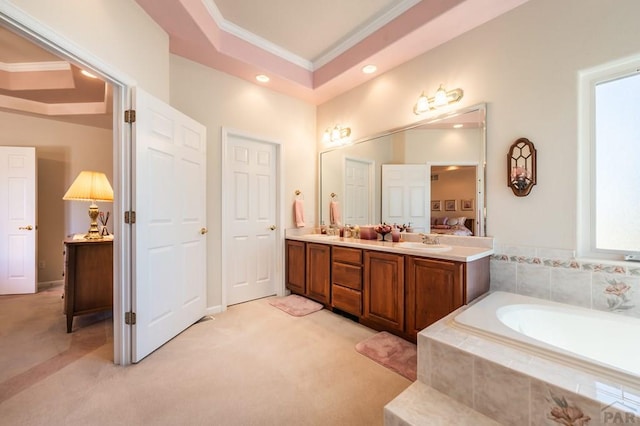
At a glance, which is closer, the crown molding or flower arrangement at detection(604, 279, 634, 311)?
flower arrangement at detection(604, 279, 634, 311)

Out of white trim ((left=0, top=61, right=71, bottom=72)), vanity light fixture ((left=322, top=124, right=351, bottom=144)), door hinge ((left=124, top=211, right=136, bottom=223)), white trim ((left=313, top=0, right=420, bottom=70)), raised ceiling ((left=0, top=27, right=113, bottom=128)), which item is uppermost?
white trim ((left=313, top=0, right=420, bottom=70))

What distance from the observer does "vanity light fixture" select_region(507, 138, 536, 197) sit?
196 cm

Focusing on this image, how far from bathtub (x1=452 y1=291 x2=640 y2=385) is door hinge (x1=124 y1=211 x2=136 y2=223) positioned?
2.21 meters

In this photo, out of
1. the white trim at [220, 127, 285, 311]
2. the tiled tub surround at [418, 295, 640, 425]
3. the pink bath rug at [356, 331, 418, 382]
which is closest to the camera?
the tiled tub surround at [418, 295, 640, 425]

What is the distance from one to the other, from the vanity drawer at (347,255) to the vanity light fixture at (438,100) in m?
1.54

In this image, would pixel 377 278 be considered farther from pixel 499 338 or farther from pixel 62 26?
pixel 62 26

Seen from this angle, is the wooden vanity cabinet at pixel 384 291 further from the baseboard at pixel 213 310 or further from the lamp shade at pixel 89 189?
the lamp shade at pixel 89 189

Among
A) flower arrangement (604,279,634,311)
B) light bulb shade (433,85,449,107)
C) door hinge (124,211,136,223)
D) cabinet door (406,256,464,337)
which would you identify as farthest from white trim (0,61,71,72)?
flower arrangement (604,279,634,311)

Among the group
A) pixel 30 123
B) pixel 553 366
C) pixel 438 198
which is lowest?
pixel 553 366

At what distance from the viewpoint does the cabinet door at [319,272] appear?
9.58 ft

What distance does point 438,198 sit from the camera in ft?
8.26

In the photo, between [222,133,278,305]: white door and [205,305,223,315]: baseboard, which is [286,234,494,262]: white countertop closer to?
[222,133,278,305]: white door

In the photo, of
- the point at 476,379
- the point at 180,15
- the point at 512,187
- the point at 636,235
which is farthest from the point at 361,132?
the point at 476,379

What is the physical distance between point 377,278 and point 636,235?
1.72m
